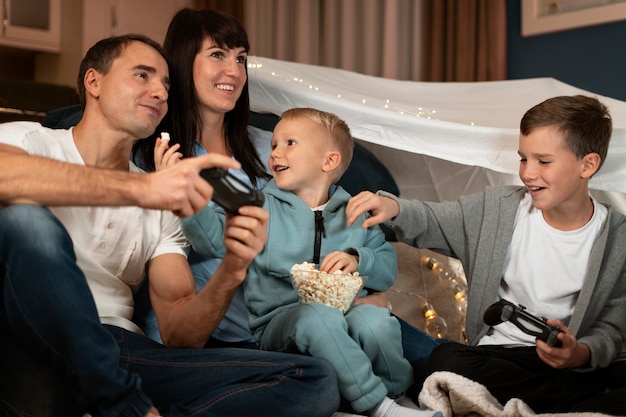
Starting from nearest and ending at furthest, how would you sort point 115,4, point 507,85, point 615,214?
point 615,214, point 507,85, point 115,4

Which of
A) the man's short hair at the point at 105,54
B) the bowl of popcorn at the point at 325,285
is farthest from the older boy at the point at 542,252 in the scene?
the man's short hair at the point at 105,54

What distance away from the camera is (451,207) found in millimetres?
1718

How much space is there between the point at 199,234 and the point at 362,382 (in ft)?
1.33

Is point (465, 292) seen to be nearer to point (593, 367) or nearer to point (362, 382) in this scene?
point (593, 367)

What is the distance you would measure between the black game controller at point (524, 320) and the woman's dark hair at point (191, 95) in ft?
2.00

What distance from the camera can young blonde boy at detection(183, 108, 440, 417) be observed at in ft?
4.68

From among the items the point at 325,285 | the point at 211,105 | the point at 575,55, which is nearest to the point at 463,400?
the point at 325,285

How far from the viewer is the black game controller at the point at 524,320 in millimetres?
A: 1462

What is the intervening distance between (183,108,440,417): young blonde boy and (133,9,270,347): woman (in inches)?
6.4

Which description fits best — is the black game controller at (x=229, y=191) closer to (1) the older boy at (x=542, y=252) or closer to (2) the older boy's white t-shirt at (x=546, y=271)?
(1) the older boy at (x=542, y=252)

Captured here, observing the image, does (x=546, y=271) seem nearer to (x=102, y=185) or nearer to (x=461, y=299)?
(x=461, y=299)

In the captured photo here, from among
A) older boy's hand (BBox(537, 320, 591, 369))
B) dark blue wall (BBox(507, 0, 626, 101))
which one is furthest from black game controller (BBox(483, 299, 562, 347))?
dark blue wall (BBox(507, 0, 626, 101))

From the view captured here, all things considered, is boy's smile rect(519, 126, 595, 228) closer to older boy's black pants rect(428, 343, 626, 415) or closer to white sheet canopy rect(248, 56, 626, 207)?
white sheet canopy rect(248, 56, 626, 207)

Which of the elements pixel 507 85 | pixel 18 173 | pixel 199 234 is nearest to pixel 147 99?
pixel 199 234
